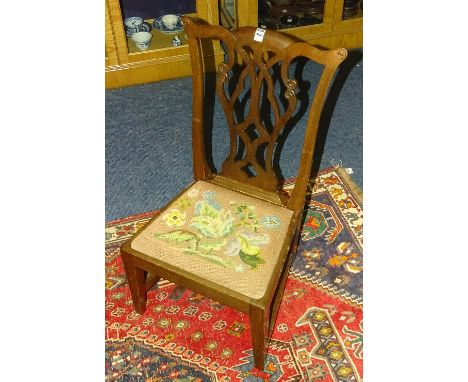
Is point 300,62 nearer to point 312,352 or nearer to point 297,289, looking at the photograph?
point 297,289

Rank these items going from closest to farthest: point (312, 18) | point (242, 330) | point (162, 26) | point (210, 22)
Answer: point (242, 330) → point (210, 22) → point (162, 26) → point (312, 18)

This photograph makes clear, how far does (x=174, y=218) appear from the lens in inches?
66.1

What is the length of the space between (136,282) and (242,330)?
0.49m

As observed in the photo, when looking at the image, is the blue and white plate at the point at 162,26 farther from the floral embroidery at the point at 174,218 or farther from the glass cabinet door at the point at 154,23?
the floral embroidery at the point at 174,218

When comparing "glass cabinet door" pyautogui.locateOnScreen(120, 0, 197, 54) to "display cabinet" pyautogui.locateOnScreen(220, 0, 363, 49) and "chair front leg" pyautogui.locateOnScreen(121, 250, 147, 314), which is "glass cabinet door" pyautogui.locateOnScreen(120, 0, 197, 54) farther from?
"chair front leg" pyautogui.locateOnScreen(121, 250, 147, 314)

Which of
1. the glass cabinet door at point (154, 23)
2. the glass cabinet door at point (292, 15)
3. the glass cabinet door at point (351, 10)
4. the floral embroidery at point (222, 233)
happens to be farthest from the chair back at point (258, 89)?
the glass cabinet door at point (351, 10)

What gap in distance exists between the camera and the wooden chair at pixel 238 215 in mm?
1445

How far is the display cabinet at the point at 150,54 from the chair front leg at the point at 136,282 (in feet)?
6.10

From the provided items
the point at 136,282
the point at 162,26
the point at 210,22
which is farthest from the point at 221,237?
the point at 162,26

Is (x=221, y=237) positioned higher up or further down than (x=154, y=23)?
further down

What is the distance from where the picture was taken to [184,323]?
1895mm

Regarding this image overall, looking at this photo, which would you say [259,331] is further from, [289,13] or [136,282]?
[289,13]

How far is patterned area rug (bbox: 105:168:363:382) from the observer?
1753 millimetres
